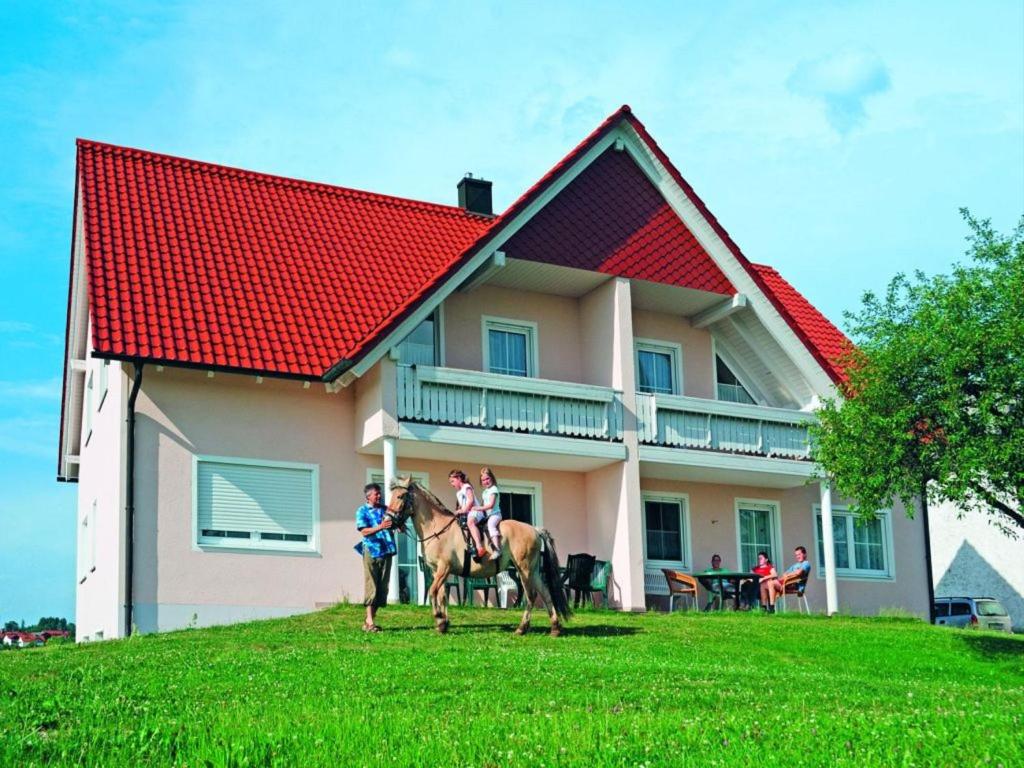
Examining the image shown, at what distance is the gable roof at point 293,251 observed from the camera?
942 inches

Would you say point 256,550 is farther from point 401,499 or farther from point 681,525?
point 681,525

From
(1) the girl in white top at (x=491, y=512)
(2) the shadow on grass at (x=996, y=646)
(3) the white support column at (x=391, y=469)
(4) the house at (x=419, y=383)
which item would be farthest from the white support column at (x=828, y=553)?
(1) the girl in white top at (x=491, y=512)

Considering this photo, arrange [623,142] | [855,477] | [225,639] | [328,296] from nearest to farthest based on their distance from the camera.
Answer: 1. [225,639]
2. [855,477]
3. [328,296]
4. [623,142]

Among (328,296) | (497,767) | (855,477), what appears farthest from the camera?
(328,296)

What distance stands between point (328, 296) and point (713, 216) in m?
8.12

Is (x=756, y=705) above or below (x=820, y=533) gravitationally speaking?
below

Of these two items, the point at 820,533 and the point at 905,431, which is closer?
the point at 905,431

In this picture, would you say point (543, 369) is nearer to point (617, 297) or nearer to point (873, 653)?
point (617, 297)

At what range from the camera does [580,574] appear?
26078 millimetres

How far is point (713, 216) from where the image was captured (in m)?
28.2

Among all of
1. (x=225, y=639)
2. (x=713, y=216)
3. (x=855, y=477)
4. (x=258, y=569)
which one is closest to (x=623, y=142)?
(x=713, y=216)

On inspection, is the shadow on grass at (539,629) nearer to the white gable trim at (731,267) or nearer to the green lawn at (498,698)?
the green lawn at (498,698)

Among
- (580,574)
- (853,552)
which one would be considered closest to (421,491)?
(580,574)

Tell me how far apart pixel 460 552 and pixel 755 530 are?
1171 cm
